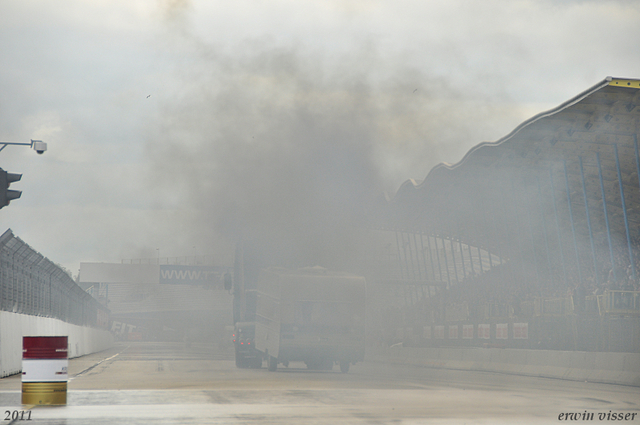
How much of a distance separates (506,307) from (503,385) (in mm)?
14509

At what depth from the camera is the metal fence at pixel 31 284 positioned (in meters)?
25.5

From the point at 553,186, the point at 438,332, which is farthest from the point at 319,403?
the point at 553,186

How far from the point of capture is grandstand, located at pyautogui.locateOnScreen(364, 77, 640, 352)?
86.9 feet

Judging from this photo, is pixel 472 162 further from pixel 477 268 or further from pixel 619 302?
pixel 477 268

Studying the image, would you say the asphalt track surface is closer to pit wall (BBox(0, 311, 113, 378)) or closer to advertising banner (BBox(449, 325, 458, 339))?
pit wall (BBox(0, 311, 113, 378))

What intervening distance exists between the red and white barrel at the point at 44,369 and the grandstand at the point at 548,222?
15.0 metres

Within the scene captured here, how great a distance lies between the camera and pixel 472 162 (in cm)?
4044

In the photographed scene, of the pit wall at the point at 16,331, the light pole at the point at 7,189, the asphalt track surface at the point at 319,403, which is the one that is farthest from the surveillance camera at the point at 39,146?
the light pole at the point at 7,189

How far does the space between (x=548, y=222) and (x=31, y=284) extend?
3474cm

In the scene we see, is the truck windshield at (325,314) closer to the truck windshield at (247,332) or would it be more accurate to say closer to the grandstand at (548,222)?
the truck windshield at (247,332)

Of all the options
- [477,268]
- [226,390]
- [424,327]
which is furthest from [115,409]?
[477,268]

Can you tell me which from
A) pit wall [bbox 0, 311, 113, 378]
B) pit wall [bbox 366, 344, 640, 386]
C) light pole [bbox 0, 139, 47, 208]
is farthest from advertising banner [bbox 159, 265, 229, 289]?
light pole [bbox 0, 139, 47, 208]

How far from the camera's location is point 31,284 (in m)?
31.6

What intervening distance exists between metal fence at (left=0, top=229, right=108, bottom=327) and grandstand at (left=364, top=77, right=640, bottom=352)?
16207 mm
